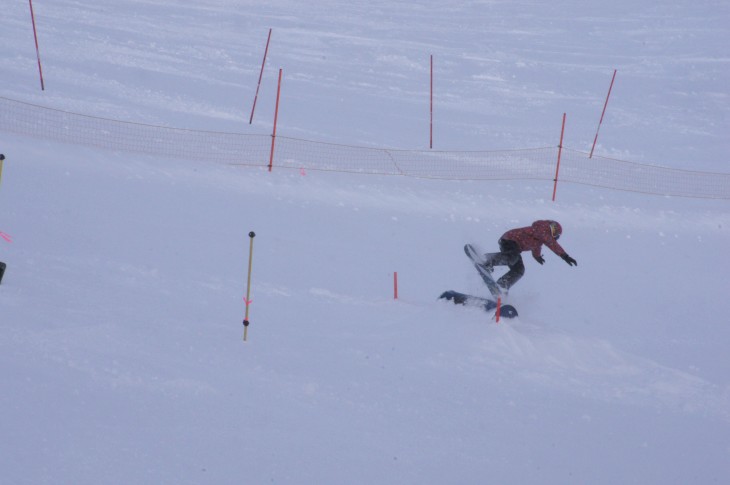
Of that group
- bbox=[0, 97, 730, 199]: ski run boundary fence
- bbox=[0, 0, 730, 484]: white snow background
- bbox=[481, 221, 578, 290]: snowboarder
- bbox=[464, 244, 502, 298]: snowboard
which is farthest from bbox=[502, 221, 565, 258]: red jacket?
bbox=[0, 97, 730, 199]: ski run boundary fence

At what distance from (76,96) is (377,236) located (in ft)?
26.6

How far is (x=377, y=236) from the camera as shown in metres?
13.8

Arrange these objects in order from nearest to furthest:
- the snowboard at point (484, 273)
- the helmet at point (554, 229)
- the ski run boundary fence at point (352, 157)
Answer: the helmet at point (554, 229), the snowboard at point (484, 273), the ski run boundary fence at point (352, 157)

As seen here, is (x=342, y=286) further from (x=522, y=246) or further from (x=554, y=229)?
(x=554, y=229)

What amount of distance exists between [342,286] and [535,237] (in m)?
2.60

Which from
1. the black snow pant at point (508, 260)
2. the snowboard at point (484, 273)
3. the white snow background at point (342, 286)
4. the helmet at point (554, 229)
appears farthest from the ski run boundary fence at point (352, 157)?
the helmet at point (554, 229)

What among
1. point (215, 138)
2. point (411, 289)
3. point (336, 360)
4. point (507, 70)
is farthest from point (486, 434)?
point (507, 70)

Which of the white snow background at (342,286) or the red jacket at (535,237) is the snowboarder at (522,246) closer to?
the red jacket at (535,237)

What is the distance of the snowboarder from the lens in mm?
10641

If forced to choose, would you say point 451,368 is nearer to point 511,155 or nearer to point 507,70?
point 511,155

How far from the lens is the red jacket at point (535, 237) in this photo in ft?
35.0

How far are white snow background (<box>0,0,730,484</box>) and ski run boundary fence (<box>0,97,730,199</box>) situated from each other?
1.68 feet

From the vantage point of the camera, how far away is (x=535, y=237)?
10773 millimetres

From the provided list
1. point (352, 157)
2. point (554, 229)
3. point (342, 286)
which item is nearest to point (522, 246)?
point (554, 229)
